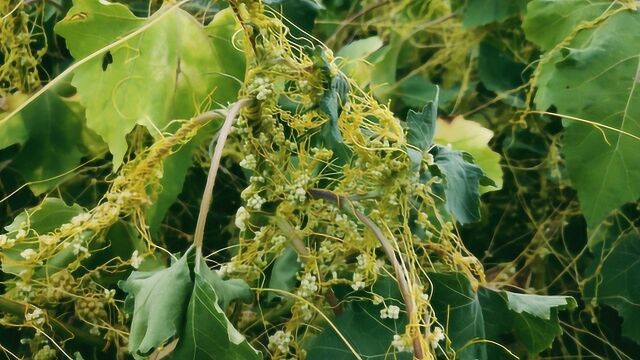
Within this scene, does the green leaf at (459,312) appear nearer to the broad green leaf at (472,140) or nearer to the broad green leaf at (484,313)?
the broad green leaf at (484,313)

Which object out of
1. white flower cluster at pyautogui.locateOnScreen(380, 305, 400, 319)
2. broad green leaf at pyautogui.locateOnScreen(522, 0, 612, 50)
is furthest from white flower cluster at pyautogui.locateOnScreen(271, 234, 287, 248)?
broad green leaf at pyautogui.locateOnScreen(522, 0, 612, 50)

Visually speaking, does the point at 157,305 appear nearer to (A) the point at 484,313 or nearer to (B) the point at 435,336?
(B) the point at 435,336

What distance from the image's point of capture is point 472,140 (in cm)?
104

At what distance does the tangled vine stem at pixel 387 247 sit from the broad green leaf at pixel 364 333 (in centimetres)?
5

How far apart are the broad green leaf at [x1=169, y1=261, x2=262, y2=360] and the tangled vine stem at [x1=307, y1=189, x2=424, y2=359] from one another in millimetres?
115

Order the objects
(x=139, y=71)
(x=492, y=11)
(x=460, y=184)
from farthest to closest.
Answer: (x=492, y=11) → (x=139, y=71) → (x=460, y=184)

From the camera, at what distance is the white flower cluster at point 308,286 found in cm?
78

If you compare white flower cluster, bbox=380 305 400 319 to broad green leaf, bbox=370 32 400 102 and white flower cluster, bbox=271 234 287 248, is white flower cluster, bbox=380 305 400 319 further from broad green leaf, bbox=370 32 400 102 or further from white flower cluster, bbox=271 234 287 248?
broad green leaf, bbox=370 32 400 102

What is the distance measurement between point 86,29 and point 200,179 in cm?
22

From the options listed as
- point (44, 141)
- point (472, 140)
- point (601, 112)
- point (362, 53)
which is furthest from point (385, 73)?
point (44, 141)

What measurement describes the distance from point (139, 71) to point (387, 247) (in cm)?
34

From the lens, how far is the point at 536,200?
3.93ft

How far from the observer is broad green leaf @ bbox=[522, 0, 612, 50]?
103 centimetres

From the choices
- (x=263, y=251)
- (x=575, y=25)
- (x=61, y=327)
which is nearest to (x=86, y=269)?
(x=61, y=327)
